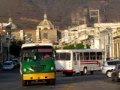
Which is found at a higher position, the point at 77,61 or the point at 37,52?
the point at 37,52

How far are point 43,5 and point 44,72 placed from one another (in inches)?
5109

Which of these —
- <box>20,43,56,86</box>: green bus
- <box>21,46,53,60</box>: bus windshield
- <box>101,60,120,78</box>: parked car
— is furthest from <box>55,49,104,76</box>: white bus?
<box>20,43,56,86</box>: green bus

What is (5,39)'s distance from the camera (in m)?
154

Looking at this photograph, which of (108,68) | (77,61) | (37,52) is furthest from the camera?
(77,61)

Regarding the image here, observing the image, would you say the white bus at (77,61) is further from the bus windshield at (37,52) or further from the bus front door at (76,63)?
the bus windshield at (37,52)

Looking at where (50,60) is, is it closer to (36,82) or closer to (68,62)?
(36,82)

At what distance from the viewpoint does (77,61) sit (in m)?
69.0

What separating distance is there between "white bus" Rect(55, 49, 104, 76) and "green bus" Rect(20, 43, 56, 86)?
2104 centimetres

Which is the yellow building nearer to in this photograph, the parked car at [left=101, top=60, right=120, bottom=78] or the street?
the parked car at [left=101, top=60, right=120, bottom=78]

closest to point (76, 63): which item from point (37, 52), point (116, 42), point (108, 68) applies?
point (108, 68)

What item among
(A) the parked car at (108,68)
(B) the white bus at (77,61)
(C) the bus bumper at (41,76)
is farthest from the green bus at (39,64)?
(B) the white bus at (77,61)

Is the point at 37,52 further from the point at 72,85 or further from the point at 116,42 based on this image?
the point at 116,42

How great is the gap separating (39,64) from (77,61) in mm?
23704

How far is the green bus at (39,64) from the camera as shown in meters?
45.5
